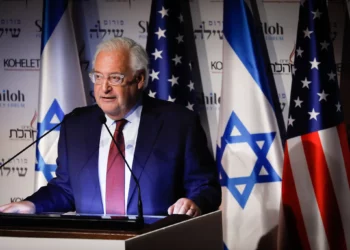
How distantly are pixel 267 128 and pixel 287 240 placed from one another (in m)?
0.76

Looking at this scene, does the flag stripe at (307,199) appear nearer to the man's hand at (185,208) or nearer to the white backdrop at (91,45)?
the white backdrop at (91,45)

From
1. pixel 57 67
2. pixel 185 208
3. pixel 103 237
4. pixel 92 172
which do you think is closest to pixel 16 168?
pixel 57 67

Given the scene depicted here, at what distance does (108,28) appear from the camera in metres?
4.52

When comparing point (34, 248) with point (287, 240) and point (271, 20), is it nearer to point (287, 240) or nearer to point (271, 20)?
point (287, 240)

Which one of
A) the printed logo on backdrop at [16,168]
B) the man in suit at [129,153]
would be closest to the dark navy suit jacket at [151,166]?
the man in suit at [129,153]

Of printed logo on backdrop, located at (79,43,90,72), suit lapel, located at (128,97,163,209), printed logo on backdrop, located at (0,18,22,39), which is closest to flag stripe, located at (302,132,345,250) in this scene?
suit lapel, located at (128,97,163,209)

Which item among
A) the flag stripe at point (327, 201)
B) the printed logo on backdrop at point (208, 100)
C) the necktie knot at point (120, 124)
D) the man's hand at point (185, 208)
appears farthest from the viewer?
the printed logo on backdrop at point (208, 100)

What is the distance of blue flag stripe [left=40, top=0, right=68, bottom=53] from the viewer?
14.1ft

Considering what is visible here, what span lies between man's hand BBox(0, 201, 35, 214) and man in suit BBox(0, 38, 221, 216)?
0.32 ft

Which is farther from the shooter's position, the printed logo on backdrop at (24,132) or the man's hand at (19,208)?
the printed logo on backdrop at (24,132)

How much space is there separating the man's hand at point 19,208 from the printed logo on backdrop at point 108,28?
6.85 feet

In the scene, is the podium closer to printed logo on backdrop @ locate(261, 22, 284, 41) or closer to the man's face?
the man's face

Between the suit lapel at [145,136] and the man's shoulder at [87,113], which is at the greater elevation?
the man's shoulder at [87,113]

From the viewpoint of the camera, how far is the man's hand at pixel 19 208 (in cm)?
250
